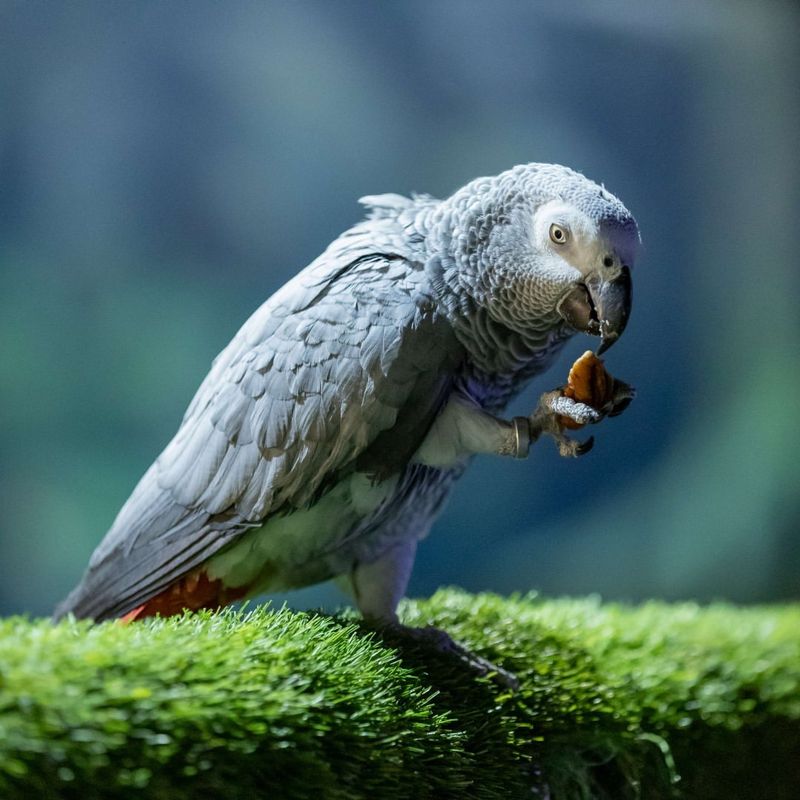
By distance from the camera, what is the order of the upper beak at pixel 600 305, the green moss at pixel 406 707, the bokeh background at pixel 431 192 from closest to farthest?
the green moss at pixel 406 707
the upper beak at pixel 600 305
the bokeh background at pixel 431 192

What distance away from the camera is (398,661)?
1088 millimetres

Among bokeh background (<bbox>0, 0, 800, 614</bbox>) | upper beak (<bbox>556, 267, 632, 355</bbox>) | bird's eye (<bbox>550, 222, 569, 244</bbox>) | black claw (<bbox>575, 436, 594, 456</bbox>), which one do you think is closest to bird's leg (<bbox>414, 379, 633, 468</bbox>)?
black claw (<bbox>575, 436, 594, 456</bbox>)

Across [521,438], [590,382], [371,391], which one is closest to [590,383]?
[590,382]

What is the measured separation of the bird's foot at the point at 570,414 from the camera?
1.17 metres

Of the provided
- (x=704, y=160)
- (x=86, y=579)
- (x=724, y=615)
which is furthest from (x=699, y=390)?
(x=86, y=579)

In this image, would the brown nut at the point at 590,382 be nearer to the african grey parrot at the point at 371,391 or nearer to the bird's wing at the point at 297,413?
the african grey parrot at the point at 371,391

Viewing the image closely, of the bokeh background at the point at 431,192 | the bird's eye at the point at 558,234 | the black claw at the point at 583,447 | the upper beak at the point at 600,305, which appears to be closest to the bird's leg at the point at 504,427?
the black claw at the point at 583,447

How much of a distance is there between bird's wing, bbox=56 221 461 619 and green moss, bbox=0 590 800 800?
197 millimetres

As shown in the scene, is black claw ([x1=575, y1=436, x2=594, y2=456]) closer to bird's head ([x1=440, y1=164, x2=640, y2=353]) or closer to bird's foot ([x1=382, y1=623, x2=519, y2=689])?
bird's head ([x1=440, y1=164, x2=640, y2=353])

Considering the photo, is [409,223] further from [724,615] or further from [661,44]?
[661,44]

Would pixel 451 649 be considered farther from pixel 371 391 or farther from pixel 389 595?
pixel 371 391

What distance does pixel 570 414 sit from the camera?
1.18 metres

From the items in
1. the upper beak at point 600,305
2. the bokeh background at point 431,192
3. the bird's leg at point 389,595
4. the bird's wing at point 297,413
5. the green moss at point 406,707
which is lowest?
the green moss at point 406,707

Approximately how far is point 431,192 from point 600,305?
1394mm
